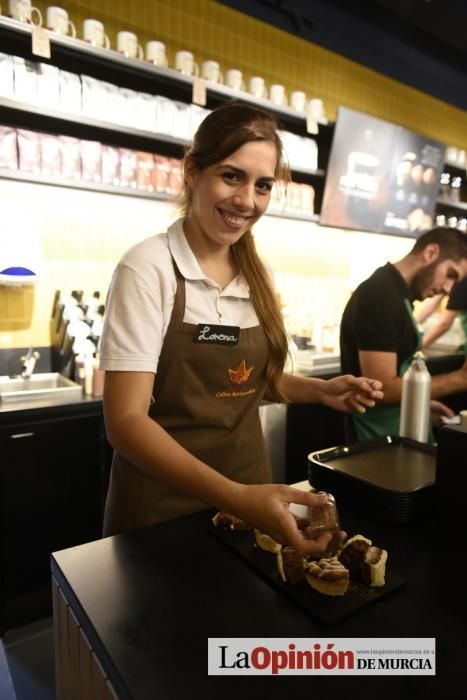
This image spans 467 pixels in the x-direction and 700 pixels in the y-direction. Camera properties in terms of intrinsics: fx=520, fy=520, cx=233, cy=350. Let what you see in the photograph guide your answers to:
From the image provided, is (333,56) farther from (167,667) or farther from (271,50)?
(167,667)

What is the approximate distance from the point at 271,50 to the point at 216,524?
11.8 feet

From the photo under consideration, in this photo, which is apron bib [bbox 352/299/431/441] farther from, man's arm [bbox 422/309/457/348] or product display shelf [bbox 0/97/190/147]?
man's arm [bbox 422/309/457/348]

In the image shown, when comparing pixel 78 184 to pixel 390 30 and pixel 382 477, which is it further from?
pixel 390 30

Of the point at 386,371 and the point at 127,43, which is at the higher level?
the point at 127,43

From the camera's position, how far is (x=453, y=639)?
2.44ft

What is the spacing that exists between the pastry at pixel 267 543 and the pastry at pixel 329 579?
101 millimetres

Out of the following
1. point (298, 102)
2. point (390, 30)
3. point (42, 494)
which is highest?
point (390, 30)

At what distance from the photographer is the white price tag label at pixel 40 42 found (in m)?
2.22

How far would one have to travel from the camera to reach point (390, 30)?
411 cm

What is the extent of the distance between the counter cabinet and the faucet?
1.70ft

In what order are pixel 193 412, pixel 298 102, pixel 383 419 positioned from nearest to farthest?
pixel 193 412 < pixel 383 419 < pixel 298 102

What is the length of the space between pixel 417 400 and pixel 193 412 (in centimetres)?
73

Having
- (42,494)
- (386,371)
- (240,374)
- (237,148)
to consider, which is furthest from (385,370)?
(42,494)

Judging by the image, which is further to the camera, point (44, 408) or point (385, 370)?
point (44, 408)
